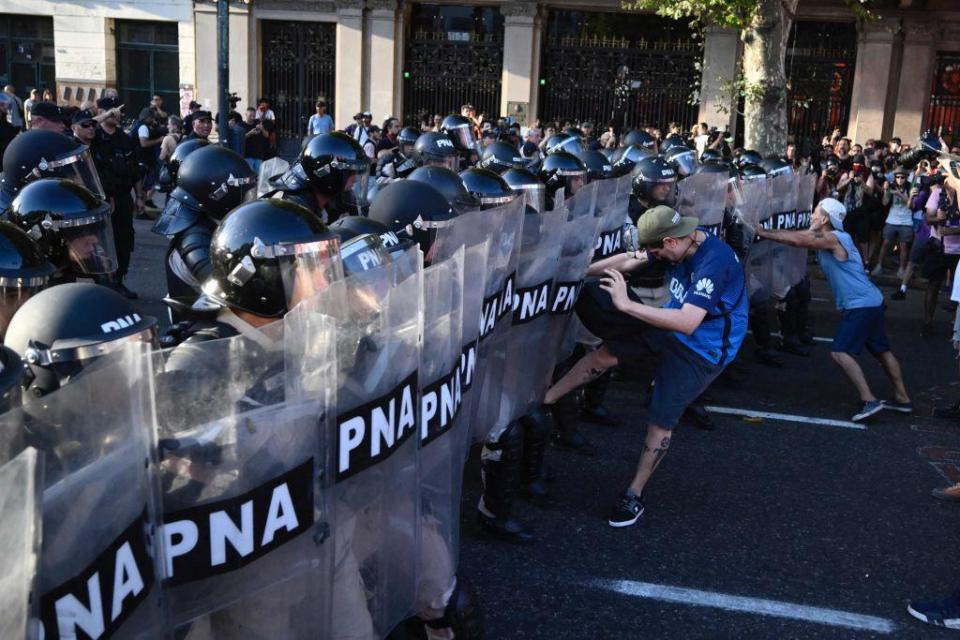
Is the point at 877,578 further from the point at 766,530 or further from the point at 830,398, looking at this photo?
the point at 830,398

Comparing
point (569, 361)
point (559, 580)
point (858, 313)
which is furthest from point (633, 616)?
point (858, 313)

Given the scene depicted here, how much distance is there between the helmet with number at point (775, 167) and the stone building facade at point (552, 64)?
11.7 meters

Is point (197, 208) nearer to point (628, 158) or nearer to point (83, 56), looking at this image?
point (628, 158)

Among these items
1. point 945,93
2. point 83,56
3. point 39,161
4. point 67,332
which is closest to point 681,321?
point 67,332

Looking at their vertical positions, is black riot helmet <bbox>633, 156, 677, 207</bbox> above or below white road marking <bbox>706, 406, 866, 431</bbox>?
above

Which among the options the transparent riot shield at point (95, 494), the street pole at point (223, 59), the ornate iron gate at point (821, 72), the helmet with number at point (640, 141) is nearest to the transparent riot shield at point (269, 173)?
the transparent riot shield at point (95, 494)

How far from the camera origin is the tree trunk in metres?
15.0

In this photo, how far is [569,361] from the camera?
6699 mm

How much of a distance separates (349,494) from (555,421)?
399cm

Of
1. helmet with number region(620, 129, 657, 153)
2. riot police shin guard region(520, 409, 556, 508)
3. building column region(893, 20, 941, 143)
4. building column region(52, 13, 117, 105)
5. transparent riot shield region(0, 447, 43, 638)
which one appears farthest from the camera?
building column region(52, 13, 117, 105)

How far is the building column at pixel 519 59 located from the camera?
22.5 meters

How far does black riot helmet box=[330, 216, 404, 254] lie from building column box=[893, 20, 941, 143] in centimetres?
2059

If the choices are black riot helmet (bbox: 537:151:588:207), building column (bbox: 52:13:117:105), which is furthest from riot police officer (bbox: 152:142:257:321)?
building column (bbox: 52:13:117:105)

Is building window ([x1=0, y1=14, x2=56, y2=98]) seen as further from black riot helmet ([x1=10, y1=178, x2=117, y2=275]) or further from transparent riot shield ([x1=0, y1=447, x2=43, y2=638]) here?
transparent riot shield ([x1=0, y1=447, x2=43, y2=638])
